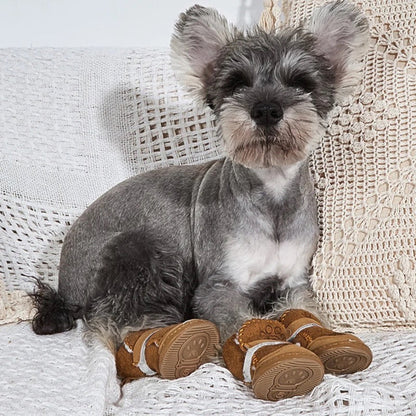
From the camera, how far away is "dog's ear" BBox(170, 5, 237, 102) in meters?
1.93

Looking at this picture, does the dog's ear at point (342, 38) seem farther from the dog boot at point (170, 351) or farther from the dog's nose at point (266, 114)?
the dog boot at point (170, 351)

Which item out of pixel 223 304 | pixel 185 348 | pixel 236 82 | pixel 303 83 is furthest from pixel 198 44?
pixel 185 348

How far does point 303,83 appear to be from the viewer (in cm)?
184

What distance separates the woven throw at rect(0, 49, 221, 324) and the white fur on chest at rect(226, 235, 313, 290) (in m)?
0.77

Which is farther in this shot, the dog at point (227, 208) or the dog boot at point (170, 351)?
the dog at point (227, 208)

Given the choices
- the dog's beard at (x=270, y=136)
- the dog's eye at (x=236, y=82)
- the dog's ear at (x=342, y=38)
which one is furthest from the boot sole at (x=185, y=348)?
the dog's ear at (x=342, y=38)

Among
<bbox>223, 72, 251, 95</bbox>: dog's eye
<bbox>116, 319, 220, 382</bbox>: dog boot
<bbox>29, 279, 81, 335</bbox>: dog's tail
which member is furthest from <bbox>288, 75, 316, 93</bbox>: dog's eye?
<bbox>29, 279, 81, 335</bbox>: dog's tail

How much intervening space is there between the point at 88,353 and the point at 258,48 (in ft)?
3.30

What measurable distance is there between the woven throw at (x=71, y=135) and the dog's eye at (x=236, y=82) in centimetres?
76

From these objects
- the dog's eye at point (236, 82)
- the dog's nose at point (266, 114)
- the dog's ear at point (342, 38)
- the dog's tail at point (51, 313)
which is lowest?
the dog's tail at point (51, 313)

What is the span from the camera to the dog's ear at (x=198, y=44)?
1.93 meters

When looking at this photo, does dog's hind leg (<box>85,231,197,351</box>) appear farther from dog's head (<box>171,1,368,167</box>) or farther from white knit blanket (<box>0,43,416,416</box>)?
dog's head (<box>171,1,368,167</box>)

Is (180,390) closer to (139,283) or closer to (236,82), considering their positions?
(139,283)

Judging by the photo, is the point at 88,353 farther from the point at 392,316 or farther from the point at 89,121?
the point at 89,121
